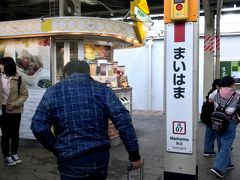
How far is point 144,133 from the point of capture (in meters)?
9.18

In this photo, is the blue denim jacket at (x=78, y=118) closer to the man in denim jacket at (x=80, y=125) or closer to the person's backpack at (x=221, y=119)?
the man in denim jacket at (x=80, y=125)

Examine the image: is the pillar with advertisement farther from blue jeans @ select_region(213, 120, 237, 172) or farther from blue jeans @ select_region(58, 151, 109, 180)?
blue jeans @ select_region(213, 120, 237, 172)

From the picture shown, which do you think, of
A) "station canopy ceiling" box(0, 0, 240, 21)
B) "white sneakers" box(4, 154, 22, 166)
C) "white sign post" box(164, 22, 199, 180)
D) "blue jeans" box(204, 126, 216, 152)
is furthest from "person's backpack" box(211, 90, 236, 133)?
"station canopy ceiling" box(0, 0, 240, 21)

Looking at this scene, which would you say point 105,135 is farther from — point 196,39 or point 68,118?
point 196,39

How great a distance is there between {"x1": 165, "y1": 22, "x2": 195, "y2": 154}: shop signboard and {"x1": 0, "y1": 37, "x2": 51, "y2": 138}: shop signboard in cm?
408

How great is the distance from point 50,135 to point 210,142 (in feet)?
14.6

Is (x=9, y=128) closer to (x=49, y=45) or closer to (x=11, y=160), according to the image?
(x=11, y=160)

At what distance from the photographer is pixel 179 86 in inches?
139

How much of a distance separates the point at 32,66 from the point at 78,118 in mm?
4946

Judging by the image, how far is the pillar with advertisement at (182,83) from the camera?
3480mm

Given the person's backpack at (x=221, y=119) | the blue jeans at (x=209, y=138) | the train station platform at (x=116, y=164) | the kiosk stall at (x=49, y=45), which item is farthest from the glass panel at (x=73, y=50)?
the person's backpack at (x=221, y=119)

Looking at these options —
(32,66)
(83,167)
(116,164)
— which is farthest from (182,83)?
(32,66)

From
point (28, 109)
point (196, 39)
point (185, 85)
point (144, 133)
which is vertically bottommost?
point (144, 133)

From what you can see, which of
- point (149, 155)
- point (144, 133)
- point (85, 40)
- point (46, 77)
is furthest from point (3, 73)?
point (144, 133)
